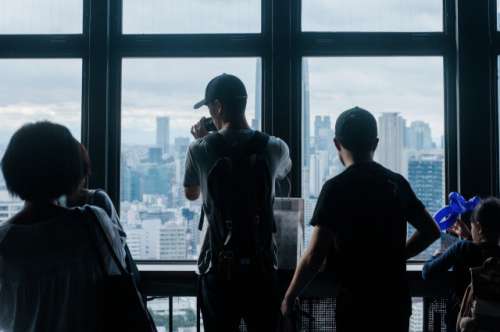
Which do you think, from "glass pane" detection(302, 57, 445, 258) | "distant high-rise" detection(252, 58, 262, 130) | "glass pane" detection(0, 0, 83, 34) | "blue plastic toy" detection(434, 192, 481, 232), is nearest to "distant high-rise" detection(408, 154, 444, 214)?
"glass pane" detection(302, 57, 445, 258)

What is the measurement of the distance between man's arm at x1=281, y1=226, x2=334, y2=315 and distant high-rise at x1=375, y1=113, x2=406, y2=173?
117 cm

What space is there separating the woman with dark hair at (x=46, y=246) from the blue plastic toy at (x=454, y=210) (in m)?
1.69

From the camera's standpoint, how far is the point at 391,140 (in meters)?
2.86

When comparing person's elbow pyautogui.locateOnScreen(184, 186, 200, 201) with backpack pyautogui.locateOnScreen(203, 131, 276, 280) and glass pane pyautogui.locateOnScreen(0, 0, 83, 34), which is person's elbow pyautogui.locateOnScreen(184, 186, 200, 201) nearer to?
backpack pyautogui.locateOnScreen(203, 131, 276, 280)

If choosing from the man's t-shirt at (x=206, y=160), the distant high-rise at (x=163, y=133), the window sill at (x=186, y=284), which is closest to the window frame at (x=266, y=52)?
the distant high-rise at (x=163, y=133)

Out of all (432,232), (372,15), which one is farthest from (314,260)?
(372,15)

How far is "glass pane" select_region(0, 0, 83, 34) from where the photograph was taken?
284 cm

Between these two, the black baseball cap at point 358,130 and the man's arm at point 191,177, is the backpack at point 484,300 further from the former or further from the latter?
the man's arm at point 191,177

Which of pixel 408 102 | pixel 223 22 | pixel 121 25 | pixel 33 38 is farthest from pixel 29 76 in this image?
pixel 408 102

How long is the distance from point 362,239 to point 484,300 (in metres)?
0.72

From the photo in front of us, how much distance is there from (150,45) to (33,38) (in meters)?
0.61

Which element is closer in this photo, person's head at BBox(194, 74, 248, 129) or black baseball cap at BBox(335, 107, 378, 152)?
black baseball cap at BBox(335, 107, 378, 152)

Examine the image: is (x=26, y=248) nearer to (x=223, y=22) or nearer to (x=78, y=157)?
(x=78, y=157)

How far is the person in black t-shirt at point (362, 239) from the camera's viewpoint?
1711 mm
